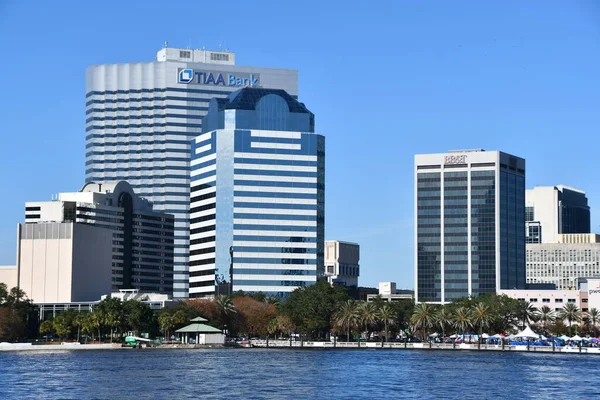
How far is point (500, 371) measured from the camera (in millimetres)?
172625

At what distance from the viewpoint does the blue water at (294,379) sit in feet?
432

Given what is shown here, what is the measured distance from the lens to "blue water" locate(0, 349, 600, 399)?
132 m

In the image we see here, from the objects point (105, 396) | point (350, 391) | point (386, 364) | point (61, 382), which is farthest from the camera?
point (386, 364)

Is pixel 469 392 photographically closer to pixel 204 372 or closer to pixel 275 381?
pixel 275 381

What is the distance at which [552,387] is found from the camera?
14488 cm

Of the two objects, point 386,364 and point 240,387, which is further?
point 386,364

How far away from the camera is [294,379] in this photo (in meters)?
152

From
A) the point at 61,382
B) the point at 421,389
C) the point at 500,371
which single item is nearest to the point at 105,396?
the point at 61,382

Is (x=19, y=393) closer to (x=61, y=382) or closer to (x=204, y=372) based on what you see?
(x=61, y=382)

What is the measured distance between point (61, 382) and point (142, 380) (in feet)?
31.3

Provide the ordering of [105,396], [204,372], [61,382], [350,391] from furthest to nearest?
[204,372], [61,382], [350,391], [105,396]

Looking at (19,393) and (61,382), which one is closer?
(19,393)

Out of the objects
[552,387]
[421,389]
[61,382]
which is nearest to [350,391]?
[421,389]

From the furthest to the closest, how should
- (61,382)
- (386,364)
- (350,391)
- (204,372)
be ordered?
(386,364) < (204,372) < (61,382) < (350,391)
